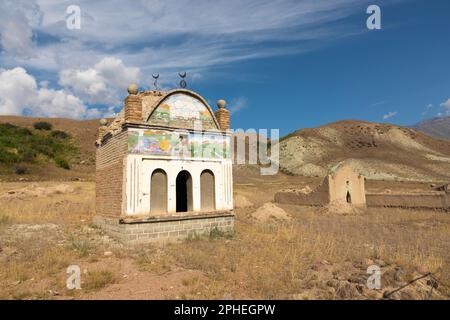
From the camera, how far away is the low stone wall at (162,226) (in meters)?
10.6

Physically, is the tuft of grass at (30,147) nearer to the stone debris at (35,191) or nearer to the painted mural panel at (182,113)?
the stone debris at (35,191)

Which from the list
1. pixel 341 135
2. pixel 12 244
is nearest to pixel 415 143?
pixel 341 135

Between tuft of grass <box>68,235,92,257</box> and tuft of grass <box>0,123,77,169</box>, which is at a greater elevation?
tuft of grass <box>0,123,77,169</box>

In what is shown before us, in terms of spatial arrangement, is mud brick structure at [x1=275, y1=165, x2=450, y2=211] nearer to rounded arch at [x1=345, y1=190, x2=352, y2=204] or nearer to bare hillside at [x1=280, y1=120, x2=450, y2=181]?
rounded arch at [x1=345, y1=190, x2=352, y2=204]

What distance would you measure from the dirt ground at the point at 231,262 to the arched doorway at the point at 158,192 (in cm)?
145

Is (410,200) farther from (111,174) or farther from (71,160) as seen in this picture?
(71,160)

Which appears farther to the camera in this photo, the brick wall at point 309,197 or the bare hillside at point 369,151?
the bare hillside at point 369,151

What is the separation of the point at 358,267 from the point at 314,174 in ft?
180

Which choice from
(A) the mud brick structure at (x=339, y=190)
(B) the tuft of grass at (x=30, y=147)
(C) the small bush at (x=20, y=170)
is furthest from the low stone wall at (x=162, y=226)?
(B) the tuft of grass at (x=30, y=147)

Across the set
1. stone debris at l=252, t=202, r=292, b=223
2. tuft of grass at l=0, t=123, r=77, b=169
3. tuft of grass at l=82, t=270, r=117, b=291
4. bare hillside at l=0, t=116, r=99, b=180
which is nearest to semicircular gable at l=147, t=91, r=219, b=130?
tuft of grass at l=82, t=270, r=117, b=291

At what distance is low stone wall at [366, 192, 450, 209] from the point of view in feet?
63.0

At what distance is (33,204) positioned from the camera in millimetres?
19969

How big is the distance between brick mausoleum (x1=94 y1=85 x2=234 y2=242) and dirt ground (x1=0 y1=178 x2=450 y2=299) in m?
0.69
